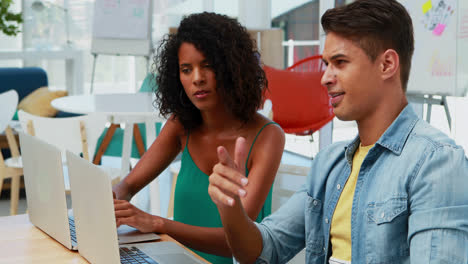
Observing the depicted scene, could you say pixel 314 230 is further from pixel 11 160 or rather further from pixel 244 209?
pixel 11 160

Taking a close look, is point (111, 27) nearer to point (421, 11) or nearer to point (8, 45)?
point (8, 45)

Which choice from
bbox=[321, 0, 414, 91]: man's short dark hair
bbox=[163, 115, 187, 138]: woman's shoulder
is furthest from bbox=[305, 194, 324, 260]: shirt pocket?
bbox=[163, 115, 187, 138]: woman's shoulder

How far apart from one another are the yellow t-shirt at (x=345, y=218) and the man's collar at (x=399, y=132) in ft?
0.24

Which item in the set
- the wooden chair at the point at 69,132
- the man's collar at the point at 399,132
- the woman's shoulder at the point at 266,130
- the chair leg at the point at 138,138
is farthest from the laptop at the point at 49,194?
the chair leg at the point at 138,138

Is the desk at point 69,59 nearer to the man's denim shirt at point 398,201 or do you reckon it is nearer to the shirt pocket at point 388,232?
the man's denim shirt at point 398,201

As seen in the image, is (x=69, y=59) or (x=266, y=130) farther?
(x=69, y=59)

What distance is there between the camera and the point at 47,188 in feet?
4.69

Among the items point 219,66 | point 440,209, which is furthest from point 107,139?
point 440,209

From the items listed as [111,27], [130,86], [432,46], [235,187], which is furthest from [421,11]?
[130,86]

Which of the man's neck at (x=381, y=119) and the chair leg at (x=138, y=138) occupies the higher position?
the man's neck at (x=381, y=119)

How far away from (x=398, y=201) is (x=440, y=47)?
2.44 metres

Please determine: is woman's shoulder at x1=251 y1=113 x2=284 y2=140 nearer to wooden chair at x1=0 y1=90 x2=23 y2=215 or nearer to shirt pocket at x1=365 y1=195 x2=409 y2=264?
shirt pocket at x1=365 y1=195 x2=409 y2=264

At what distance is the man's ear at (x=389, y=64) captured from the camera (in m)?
1.21

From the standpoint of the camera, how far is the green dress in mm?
1898
